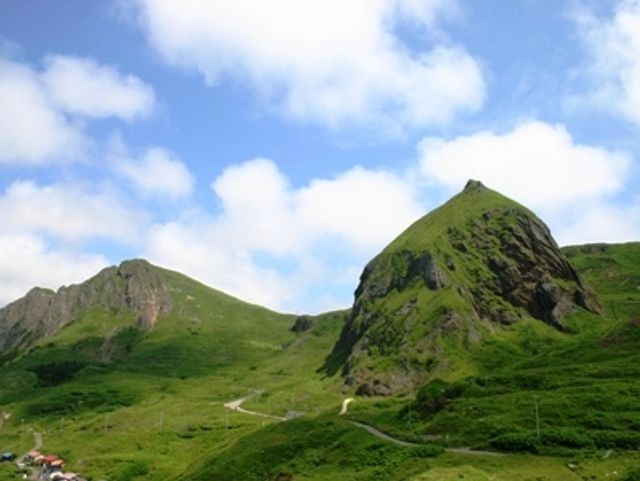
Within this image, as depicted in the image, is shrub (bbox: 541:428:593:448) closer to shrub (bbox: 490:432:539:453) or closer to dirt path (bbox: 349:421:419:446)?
shrub (bbox: 490:432:539:453)

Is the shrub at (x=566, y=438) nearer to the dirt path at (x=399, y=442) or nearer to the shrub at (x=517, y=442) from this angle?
the shrub at (x=517, y=442)

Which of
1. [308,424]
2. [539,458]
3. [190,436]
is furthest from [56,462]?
[539,458]

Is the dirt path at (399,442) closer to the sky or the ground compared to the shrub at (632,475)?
closer to the sky

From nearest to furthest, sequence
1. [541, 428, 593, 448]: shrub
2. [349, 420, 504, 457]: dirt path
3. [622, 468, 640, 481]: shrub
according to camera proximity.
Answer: [622, 468, 640, 481]: shrub < [541, 428, 593, 448]: shrub < [349, 420, 504, 457]: dirt path

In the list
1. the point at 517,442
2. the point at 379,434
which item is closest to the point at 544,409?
the point at 517,442

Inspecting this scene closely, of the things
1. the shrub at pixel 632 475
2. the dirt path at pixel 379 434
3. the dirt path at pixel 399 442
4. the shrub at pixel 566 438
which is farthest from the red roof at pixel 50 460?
the shrub at pixel 632 475

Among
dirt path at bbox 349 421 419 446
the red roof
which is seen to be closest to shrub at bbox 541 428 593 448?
dirt path at bbox 349 421 419 446

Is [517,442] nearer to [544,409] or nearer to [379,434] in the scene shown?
[544,409]

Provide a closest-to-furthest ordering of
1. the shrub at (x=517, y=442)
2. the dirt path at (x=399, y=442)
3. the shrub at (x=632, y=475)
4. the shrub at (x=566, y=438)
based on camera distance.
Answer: the shrub at (x=632, y=475)
the shrub at (x=566, y=438)
the shrub at (x=517, y=442)
the dirt path at (x=399, y=442)

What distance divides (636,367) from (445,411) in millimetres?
38193

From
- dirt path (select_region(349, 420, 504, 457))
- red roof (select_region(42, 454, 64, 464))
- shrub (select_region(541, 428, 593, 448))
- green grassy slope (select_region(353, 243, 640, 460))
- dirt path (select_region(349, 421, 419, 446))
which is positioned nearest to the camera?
shrub (select_region(541, 428, 593, 448))

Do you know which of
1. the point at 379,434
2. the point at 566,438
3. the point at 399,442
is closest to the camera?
the point at 566,438

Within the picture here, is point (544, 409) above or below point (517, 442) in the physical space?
above

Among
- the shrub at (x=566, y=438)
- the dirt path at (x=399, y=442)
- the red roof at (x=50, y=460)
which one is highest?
the shrub at (x=566, y=438)
